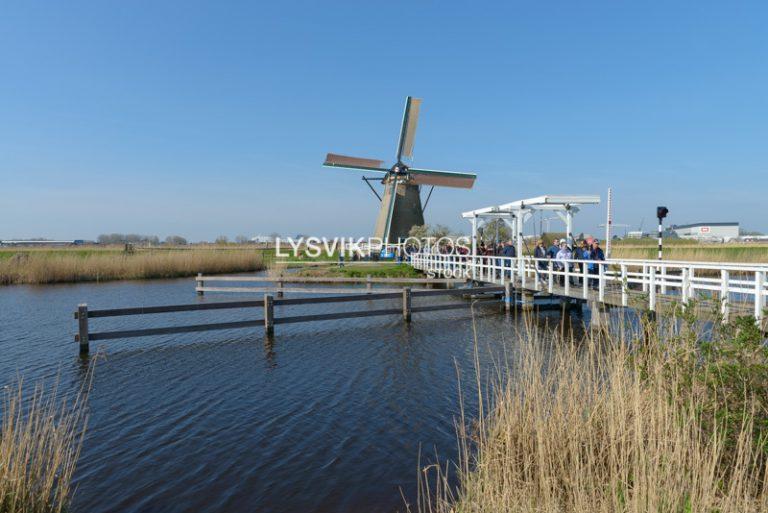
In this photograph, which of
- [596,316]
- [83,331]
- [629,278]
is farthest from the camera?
[629,278]

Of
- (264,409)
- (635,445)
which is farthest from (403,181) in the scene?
(635,445)

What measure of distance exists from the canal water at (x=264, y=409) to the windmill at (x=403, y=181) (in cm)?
2775

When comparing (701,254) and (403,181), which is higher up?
(403,181)

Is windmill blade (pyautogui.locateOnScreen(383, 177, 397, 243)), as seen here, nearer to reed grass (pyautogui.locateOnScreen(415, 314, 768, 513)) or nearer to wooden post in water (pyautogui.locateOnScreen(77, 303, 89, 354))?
wooden post in water (pyautogui.locateOnScreen(77, 303, 89, 354))

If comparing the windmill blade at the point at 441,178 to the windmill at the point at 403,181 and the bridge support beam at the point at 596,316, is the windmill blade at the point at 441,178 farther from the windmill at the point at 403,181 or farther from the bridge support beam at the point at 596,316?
the bridge support beam at the point at 596,316

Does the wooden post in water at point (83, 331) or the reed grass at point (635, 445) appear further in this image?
the wooden post in water at point (83, 331)

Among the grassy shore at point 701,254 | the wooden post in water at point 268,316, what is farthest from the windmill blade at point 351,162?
the wooden post in water at point 268,316

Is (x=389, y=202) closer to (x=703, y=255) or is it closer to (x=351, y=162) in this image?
(x=351, y=162)

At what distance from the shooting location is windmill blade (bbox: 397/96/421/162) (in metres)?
44.7

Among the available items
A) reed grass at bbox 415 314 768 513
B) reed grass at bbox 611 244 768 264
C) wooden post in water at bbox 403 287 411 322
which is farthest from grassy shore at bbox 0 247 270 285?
reed grass at bbox 415 314 768 513

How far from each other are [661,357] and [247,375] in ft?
22.7

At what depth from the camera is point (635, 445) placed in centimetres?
339

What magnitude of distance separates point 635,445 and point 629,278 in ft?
37.0

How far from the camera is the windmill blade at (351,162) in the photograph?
4494 centimetres
